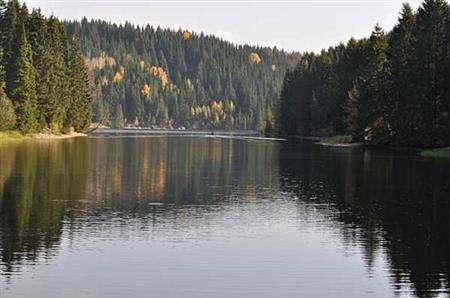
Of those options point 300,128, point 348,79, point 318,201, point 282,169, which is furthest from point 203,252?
point 300,128

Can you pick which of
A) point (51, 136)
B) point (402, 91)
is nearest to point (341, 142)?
point (402, 91)

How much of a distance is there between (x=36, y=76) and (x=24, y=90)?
11.4 m

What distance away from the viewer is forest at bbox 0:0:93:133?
10769 centimetres

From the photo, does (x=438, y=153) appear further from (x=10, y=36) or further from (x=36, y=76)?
(x=10, y=36)

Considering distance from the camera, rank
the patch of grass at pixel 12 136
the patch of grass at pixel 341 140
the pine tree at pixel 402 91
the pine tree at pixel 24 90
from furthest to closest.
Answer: the patch of grass at pixel 341 140 < the pine tree at pixel 24 90 < the patch of grass at pixel 12 136 < the pine tree at pixel 402 91

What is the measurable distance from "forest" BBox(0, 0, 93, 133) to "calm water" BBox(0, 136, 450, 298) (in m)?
54.9

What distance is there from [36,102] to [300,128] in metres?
78.7

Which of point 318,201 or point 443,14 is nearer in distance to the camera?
point 318,201

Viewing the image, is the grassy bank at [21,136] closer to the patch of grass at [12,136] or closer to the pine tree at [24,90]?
the patch of grass at [12,136]

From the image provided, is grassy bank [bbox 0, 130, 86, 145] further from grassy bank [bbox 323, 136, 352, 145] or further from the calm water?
→ the calm water

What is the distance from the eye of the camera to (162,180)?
169 ft

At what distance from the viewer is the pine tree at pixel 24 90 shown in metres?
107

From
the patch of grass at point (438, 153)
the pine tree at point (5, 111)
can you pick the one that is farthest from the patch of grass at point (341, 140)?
the pine tree at point (5, 111)

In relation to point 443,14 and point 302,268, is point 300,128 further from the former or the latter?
point 302,268
